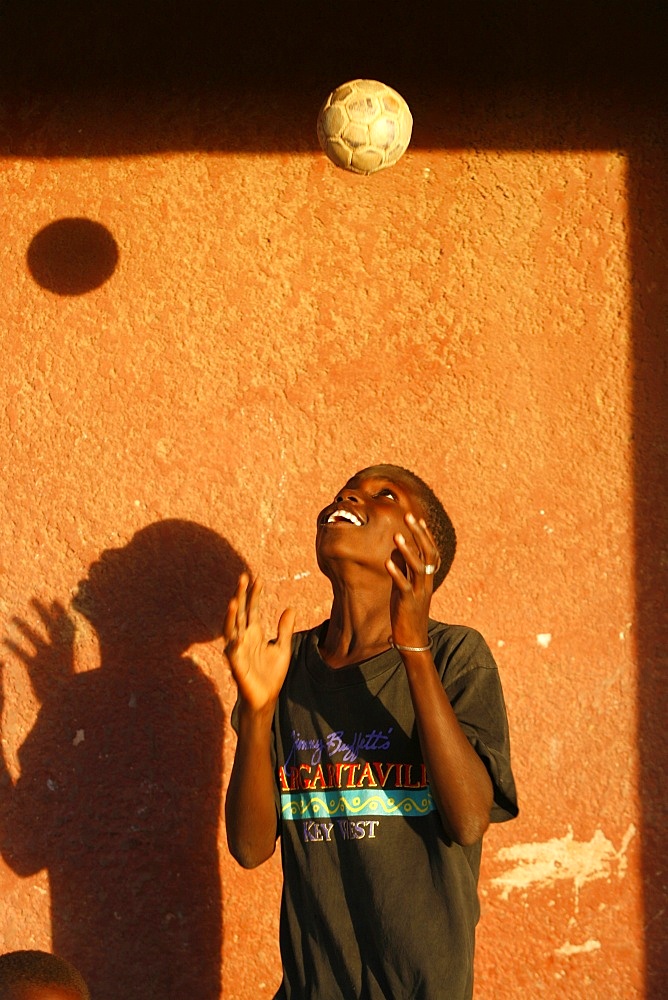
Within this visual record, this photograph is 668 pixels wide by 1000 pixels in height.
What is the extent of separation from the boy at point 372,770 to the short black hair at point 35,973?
1.40 feet

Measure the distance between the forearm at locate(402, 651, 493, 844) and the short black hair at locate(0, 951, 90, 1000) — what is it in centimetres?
84

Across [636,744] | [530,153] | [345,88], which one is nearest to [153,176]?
[345,88]

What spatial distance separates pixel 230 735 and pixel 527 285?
5.30 ft

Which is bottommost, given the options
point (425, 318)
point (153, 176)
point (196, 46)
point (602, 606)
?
point (602, 606)

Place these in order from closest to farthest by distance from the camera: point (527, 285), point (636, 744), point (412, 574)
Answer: point (412, 574) < point (636, 744) < point (527, 285)

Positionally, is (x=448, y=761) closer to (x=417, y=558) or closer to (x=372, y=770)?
(x=372, y=770)

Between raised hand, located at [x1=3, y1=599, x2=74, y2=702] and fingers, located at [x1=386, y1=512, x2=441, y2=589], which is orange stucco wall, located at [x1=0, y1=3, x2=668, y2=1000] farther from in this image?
fingers, located at [x1=386, y1=512, x2=441, y2=589]

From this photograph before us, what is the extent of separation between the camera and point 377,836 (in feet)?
7.38

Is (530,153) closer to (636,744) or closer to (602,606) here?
(602,606)

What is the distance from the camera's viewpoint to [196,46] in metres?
3.54

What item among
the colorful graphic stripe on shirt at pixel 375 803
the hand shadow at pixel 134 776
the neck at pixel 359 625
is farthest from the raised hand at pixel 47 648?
the colorful graphic stripe on shirt at pixel 375 803

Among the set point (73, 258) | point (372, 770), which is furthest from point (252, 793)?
point (73, 258)

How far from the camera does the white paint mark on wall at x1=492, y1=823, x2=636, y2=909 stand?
307 cm

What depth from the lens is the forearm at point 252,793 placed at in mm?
2346
